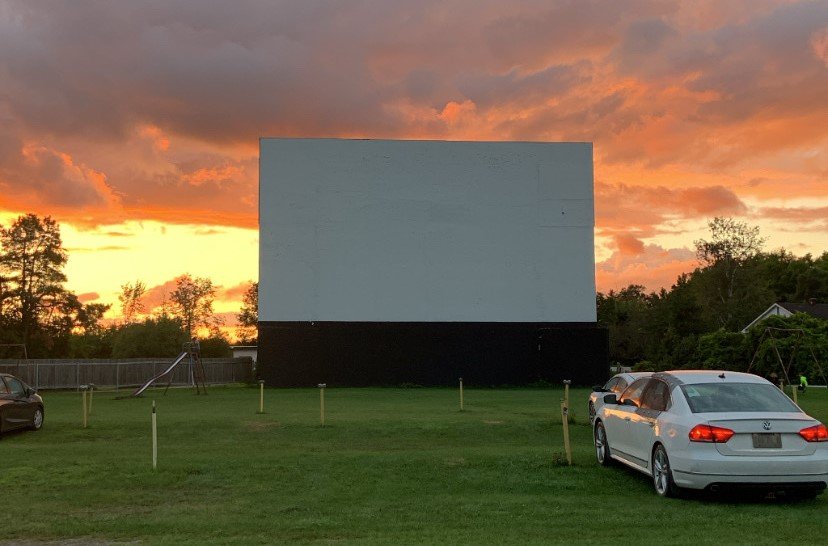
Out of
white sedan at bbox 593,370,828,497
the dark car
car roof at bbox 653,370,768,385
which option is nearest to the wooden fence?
the dark car

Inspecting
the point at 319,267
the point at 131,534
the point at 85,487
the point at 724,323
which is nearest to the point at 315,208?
the point at 319,267

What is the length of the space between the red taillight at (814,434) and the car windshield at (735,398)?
546 mm

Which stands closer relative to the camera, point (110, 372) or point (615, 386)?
point (615, 386)

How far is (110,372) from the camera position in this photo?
53.2 meters

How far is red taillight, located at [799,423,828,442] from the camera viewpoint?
36.2 feet

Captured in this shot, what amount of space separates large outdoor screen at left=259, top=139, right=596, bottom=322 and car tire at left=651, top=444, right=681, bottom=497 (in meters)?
39.5

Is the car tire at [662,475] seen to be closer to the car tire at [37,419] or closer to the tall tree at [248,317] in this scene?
the car tire at [37,419]

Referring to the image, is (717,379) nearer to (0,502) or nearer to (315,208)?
(0,502)

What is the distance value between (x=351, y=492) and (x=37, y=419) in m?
13.6

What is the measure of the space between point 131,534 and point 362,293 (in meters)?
41.2

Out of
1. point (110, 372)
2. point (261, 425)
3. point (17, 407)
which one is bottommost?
point (261, 425)

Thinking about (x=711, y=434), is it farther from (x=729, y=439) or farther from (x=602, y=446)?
(x=602, y=446)

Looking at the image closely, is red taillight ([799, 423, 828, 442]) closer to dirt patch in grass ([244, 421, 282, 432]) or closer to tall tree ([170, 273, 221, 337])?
dirt patch in grass ([244, 421, 282, 432])

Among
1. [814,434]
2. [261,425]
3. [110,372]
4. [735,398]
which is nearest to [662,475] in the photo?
[735,398]
